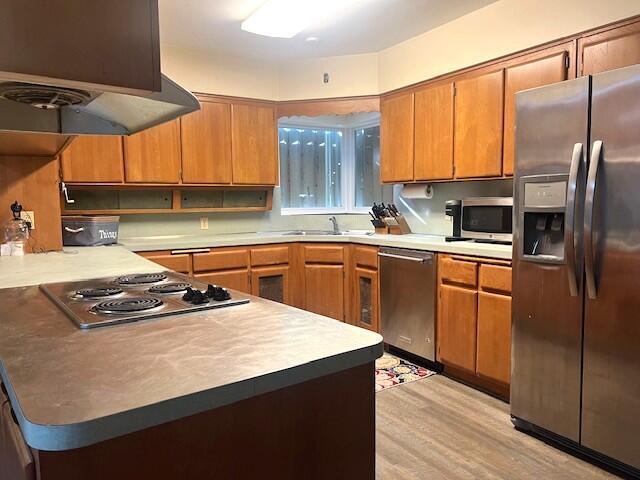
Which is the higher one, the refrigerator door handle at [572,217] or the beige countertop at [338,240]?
the refrigerator door handle at [572,217]

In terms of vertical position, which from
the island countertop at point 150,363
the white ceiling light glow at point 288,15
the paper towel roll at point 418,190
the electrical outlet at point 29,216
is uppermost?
the white ceiling light glow at point 288,15

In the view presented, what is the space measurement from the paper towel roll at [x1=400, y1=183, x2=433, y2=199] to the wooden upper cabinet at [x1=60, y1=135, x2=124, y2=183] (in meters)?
2.30

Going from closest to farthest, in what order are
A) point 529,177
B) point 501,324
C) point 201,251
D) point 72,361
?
point 72,361 < point 529,177 < point 501,324 < point 201,251

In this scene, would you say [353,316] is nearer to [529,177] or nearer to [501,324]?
[501,324]

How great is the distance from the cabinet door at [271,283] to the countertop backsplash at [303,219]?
712 mm

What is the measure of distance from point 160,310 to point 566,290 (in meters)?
1.82

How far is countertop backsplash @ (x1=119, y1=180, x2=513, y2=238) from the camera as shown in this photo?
3.64 meters

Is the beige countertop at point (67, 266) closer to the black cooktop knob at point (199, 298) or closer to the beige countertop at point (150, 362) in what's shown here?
the beige countertop at point (150, 362)

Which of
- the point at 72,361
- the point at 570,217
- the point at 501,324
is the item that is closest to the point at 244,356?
the point at 72,361

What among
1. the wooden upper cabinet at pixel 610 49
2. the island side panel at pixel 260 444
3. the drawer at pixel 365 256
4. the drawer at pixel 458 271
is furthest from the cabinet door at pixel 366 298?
the island side panel at pixel 260 444

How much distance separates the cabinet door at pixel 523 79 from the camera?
273 cm

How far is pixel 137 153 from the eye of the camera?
3633 millimetres

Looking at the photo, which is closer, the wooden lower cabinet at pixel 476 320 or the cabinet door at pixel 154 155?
the wooden lower cabinet at pixel 476 320

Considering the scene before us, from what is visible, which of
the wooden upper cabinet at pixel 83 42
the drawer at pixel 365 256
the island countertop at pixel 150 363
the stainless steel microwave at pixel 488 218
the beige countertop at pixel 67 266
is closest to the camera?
the island countertop at pixel 150 363
